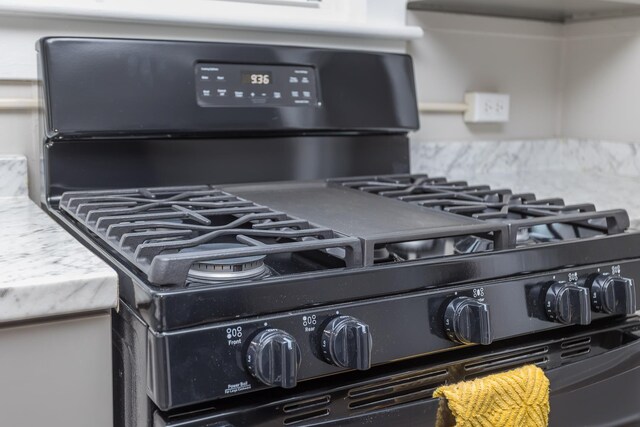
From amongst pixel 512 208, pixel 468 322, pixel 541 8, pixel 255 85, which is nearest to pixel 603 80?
pixel 541 8

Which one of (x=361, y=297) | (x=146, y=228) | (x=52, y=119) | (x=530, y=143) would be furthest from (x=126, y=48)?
(x=530, y=143)

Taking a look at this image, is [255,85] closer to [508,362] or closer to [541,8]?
[508,362]

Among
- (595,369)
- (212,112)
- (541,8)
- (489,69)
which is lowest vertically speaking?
(595,369)

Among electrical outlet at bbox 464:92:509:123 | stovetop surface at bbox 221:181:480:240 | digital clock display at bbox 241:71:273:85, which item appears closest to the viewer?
stovetop surface at bbox 221:181:480:240

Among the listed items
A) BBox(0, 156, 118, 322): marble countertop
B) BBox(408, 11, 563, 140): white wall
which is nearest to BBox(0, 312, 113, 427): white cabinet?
BBox(0, 156, 118, 322): marble countertop

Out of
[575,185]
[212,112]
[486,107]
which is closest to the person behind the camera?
[212,112]

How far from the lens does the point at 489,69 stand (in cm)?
185

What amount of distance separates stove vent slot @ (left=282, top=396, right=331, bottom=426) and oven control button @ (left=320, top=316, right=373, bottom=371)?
0.20ft

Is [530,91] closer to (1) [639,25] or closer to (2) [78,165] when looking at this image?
(1) [639,25]

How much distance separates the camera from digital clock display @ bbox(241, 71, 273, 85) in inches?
52.0

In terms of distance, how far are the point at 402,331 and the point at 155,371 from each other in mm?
289

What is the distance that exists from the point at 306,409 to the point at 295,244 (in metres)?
0.18

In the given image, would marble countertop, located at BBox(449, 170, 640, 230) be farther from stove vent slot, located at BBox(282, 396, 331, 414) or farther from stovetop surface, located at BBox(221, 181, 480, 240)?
stove vent slot, located at BBox(282, 396, 331, 414)

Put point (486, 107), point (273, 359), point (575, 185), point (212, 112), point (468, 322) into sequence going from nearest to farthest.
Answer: point (273, 359), point (468, 322), point (212, 112), point (575, 185), point (486, 107)
